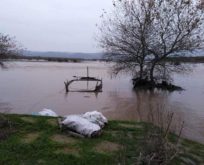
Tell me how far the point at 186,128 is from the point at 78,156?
6087mm

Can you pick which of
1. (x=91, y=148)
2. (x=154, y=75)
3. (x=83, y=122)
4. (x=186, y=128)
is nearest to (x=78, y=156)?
(x=91, y=148)

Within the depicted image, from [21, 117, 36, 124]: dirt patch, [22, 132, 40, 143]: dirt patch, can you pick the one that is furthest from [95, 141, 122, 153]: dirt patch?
[21, 117, 36, 124]: dirt patch

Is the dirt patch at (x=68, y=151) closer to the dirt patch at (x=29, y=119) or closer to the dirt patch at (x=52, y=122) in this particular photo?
the dirt patch at (x=52, y=122)

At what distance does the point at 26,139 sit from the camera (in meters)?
6.81

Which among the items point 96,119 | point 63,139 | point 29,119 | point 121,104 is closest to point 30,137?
point 63,139

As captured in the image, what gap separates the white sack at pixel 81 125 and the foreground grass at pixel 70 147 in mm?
206

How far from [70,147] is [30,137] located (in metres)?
0.99

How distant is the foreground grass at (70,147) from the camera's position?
5883 mm

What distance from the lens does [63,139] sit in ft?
22.6

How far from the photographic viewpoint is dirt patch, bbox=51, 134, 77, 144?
675 cm

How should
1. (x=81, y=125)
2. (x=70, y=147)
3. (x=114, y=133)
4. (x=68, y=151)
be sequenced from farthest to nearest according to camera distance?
(x=114, y=133)
(x=81, y=125)
(x=70, y=147)
(x=68, y=151)

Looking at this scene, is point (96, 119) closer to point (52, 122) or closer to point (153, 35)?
point (52, 122)

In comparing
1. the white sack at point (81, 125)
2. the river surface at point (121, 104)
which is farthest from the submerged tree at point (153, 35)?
the white sack at point (81, 125)

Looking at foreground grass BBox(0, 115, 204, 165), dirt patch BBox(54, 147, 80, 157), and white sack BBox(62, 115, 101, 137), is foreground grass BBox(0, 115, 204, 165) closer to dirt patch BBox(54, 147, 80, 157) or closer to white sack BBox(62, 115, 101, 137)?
dirt patch BBox(54, 147, 80, 157)
